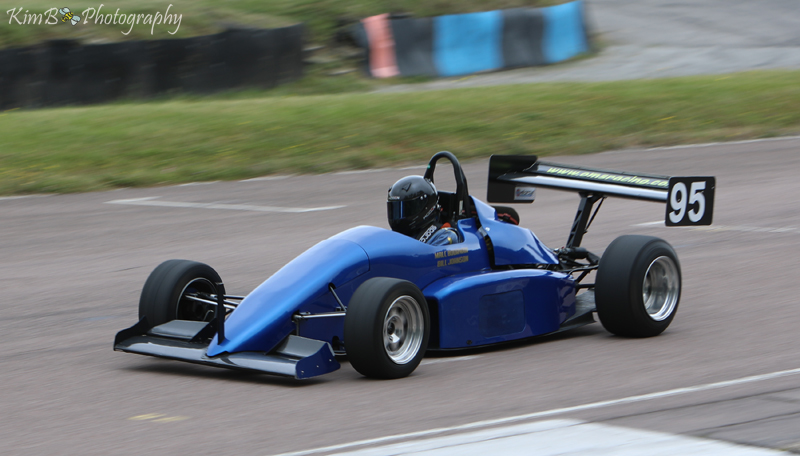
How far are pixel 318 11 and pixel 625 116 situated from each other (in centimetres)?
1012

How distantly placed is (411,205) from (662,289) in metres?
1.70

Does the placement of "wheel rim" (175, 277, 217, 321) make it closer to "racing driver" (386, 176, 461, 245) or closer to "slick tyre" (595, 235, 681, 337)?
"racing driver" (386, 176, 461, 245)

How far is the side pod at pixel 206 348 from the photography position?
226 inches

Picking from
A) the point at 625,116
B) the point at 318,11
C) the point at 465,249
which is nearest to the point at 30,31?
the point at 318,11

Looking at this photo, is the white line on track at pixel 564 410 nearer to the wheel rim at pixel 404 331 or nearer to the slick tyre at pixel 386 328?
the slick tyre at pixel 386 328

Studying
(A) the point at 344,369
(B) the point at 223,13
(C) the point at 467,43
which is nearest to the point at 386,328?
(A) the point at 344,369

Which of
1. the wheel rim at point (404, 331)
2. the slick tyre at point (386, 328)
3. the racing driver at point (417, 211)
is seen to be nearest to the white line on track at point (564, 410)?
the slick tyre at point (386, 328)

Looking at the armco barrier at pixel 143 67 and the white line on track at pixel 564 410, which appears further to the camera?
the armco barrier at pixel 143 67

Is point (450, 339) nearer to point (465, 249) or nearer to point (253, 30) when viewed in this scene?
point (465, 249)

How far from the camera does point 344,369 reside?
6242 millimetres

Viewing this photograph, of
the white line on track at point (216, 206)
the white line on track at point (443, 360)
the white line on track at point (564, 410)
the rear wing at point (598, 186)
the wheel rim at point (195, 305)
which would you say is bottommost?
the white line on track at point (564, 410)

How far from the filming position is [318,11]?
26.8 m

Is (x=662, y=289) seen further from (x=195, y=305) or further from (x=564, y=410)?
(x=195, y=305)

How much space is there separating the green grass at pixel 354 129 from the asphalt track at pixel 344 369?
149 inches
